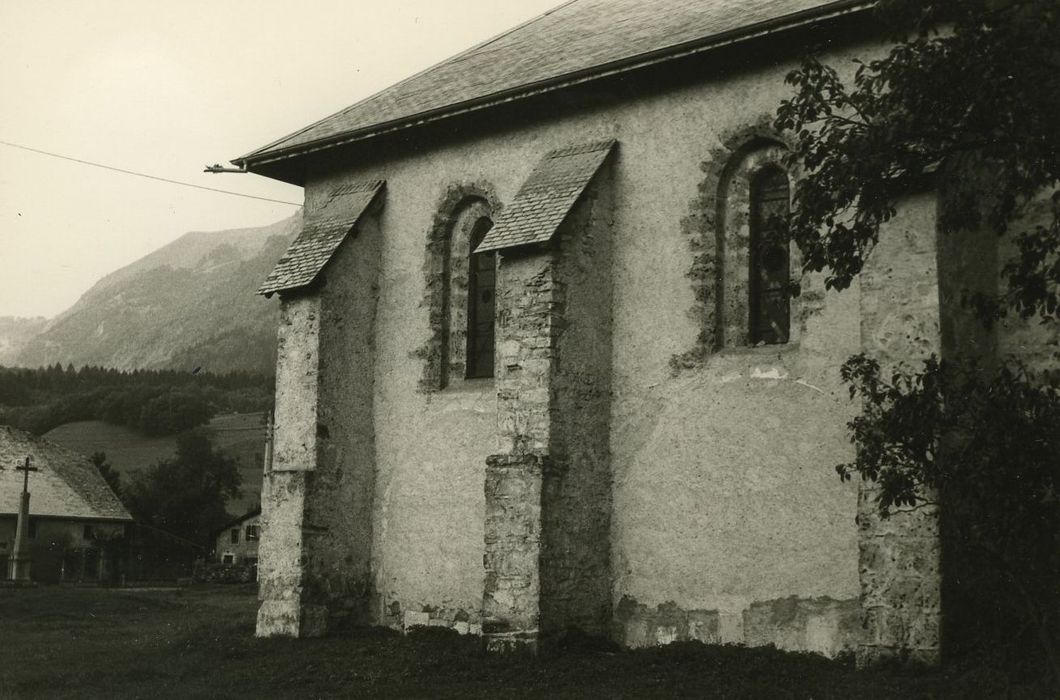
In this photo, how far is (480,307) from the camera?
15781 millimetres

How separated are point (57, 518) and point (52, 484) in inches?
60.0

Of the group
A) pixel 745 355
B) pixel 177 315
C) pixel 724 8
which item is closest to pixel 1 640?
pixel 745 355

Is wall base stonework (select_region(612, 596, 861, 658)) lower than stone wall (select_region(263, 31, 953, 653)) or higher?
lower

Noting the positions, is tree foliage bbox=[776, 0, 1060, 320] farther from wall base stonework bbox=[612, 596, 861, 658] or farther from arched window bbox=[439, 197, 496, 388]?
arched window bbox=[439, 197, 496, 388]

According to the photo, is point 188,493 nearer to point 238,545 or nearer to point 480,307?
point 238,545

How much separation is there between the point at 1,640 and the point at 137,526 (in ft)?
109

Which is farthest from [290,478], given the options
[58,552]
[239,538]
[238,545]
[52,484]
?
[239,538]

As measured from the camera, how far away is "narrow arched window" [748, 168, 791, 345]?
12812 mm

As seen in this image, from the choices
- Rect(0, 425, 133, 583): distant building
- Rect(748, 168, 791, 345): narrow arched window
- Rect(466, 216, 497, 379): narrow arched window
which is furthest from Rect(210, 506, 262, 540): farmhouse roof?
Rect(748, 168, 791, 345): narrow arched window

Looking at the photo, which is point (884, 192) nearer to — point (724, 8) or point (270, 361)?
point (724, 8)

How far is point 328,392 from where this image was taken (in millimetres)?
15703

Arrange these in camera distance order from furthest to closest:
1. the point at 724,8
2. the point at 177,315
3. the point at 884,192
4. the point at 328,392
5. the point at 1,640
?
the point at 177,315 < the point at 1,640 < the point at 328,392 < the point at 724,8 < the point at 884,192

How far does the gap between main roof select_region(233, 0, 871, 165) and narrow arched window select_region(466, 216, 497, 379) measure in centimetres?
187

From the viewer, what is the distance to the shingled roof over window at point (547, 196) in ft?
43.3
